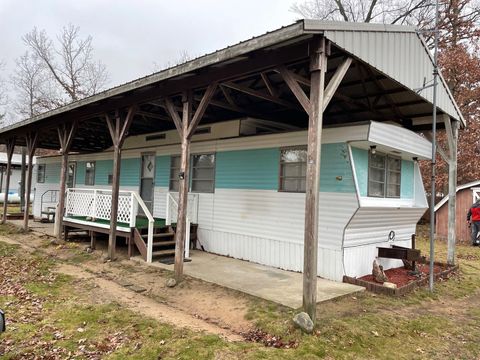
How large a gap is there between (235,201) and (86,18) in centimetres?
3158

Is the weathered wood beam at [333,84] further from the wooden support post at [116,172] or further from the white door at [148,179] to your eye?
the white door at [148,179]

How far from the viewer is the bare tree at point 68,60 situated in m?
28.8

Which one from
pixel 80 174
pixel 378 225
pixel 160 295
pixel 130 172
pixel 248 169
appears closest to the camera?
pixel 160 295

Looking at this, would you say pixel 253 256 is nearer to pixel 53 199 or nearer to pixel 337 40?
pixel 337 40

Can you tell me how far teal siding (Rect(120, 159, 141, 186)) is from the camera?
37.2 feet

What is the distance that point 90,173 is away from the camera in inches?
531

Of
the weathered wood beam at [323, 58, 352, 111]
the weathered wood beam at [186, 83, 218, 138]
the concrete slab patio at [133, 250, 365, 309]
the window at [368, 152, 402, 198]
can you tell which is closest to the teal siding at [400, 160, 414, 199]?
the window at [368, 152, 402, 198]

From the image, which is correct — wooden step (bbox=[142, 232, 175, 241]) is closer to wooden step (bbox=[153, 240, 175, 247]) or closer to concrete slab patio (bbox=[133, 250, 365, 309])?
wooden step (bbox=[153, 240, 175, 247])

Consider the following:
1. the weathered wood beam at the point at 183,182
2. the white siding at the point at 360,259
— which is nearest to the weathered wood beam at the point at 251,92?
the weathered wood beam at the point at 183,182

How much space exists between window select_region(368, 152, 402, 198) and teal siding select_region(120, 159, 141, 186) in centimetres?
719

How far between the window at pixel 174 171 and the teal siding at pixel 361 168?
17.2 feet

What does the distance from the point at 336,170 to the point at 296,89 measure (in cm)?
247

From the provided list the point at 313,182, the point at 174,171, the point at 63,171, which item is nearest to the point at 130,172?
the point at 63,171

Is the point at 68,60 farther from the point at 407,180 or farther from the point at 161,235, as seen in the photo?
the point at 407,180
